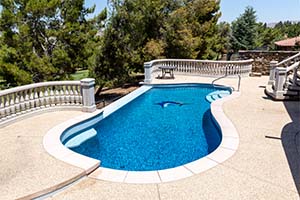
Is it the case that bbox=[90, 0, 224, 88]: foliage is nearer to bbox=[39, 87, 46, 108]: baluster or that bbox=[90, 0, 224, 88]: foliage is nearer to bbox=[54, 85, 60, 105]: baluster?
bbox=[54, 85, 60, 105]: baluster

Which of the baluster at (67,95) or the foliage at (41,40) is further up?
the foliage at (41,40)

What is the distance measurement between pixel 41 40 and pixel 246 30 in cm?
2525

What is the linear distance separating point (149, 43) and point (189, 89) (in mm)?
5303

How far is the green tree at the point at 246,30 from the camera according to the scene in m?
30.7

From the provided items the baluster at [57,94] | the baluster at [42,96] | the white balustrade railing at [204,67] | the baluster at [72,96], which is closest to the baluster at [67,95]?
the baluster at [72,96]

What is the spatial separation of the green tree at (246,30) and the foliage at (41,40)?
21905 mm

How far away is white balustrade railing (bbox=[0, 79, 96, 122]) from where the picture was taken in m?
7.13

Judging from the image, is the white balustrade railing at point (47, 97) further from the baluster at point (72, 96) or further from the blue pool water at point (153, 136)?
the blue pool water at point (153, 136)

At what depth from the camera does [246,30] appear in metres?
30.9

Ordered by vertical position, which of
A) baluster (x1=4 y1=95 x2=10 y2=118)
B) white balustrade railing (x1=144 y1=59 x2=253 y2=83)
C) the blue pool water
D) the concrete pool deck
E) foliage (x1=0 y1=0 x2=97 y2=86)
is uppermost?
foliage (x1=0 y1=0 x2=97 y2=86)

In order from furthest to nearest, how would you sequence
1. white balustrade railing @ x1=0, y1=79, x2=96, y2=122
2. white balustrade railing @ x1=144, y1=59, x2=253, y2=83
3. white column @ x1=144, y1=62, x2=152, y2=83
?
white balustrade railing @ x1=144, y1=59, x2=253, y2=83
white column @ x1=144, y1=62, x2=152, y2=83
white balustrade railing @ x1=0, y1=79, x2=96, y2=122

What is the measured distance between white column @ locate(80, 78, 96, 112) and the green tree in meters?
27.6

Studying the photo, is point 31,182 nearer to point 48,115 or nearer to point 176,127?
point 48,115

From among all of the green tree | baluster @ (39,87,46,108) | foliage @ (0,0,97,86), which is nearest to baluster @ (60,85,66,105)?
baluster @ (39,87,46,108)
